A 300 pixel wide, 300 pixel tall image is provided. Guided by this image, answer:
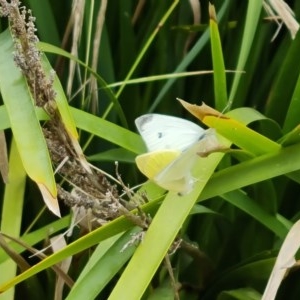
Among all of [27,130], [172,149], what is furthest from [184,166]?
[27,130]

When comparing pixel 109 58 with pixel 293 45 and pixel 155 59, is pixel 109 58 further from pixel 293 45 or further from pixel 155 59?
pixel 293 45

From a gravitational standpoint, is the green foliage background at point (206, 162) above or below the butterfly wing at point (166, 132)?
below

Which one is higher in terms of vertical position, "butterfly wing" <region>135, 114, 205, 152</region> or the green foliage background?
"butterfly wing" <region>135, 114, 205, 152</region>

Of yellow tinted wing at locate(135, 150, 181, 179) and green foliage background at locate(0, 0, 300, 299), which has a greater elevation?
yellow tinted wing at locate(135, 150, 181, 179)
